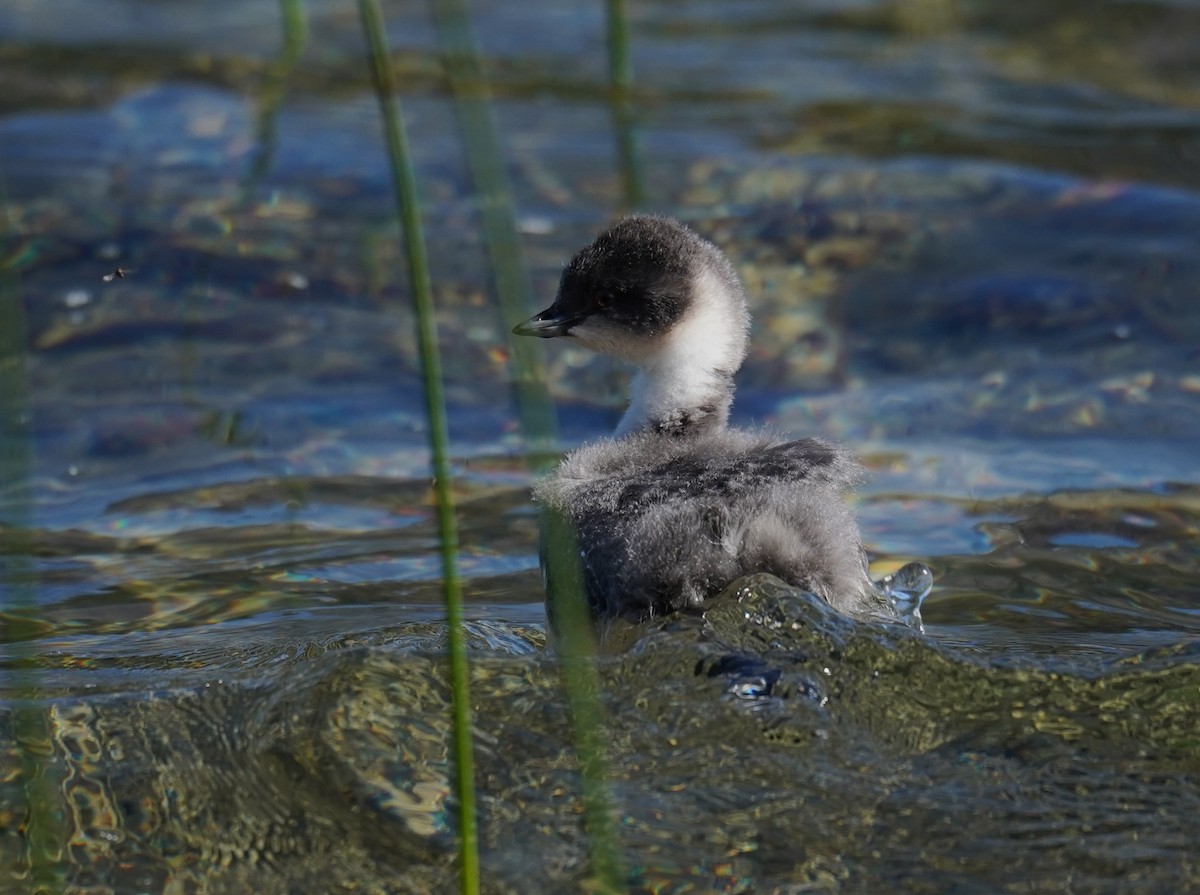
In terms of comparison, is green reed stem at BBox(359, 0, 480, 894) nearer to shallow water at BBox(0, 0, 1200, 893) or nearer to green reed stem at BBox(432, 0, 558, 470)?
green reed stem at BBox(432, 0, 558, 470)

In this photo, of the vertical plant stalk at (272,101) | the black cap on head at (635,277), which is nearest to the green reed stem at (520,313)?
the black cap on head at (635,277)

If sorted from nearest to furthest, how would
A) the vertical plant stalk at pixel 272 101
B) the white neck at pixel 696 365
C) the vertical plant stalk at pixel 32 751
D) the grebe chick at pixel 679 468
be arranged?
the vertical plant stalk at pixel 32 751 → the grebe chick at pixel 679 468 → the white neck at pixel 696 365 → the vertical plant stalk at pixel 272 101

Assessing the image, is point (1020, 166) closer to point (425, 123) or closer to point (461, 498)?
point (425, 123)

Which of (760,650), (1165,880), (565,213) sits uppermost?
(565,213)

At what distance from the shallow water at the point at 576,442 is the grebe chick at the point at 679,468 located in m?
0.18

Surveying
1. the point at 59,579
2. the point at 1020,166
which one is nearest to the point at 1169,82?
the point at 1020,166

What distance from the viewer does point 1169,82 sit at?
12.2 metres

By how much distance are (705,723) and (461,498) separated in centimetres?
285

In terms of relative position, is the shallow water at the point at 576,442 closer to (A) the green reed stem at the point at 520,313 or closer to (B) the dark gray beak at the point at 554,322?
(A) the green reed stem at the point at 520,313

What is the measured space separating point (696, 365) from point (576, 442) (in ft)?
6.63

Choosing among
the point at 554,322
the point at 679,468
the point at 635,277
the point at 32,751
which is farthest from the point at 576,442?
the point at 32,751

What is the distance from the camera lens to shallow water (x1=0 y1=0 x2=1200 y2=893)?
4125 millimetres

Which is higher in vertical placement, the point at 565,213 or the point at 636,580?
the point at 565,213

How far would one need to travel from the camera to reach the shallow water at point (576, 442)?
4.12 m
